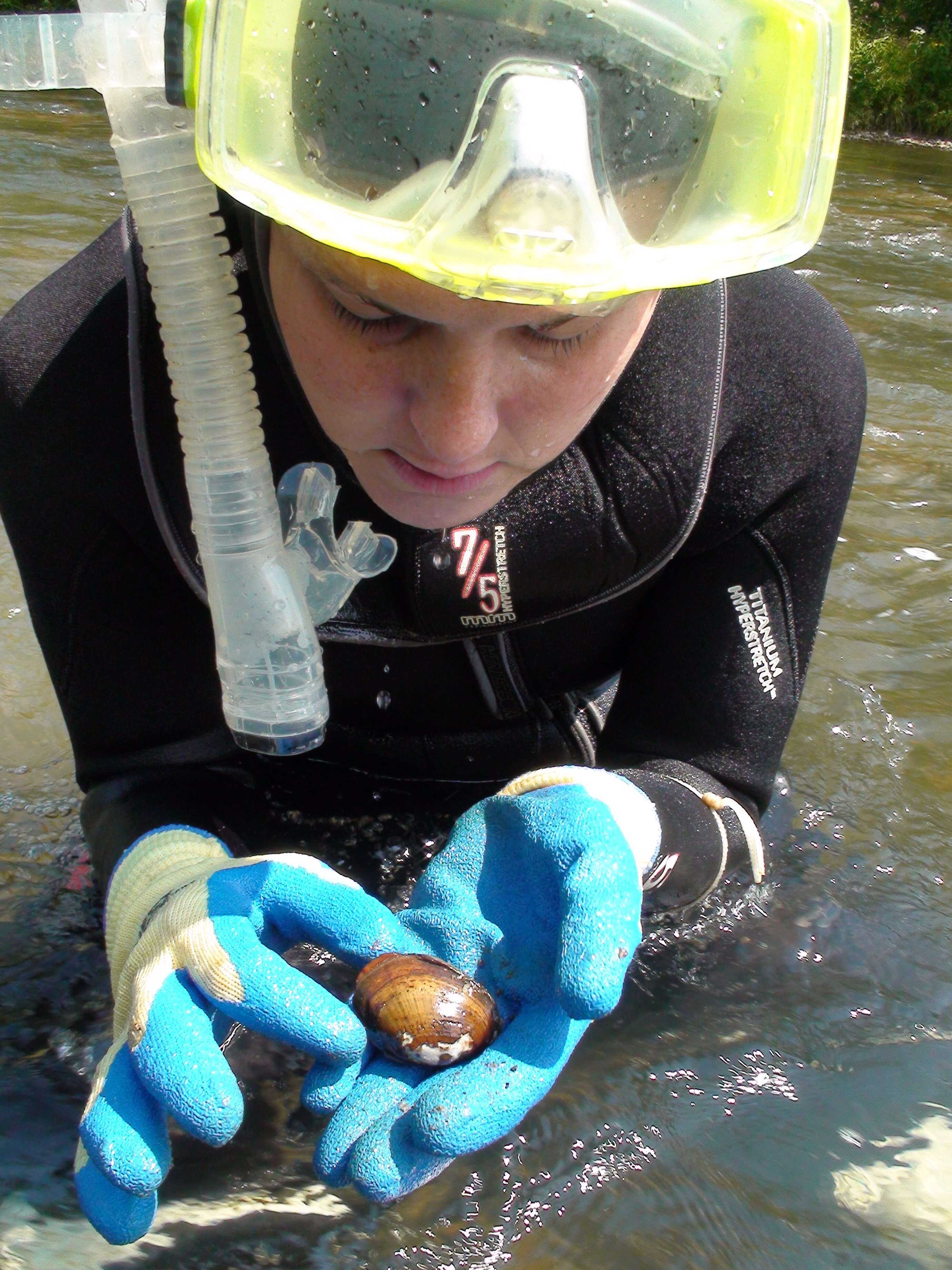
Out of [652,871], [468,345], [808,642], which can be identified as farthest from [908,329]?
[468,345]

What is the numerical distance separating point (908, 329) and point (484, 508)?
5.01 meters

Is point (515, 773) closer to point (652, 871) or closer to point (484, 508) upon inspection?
point (652, 871)

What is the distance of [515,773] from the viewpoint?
240cm

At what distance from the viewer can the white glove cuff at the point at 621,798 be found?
1.68 m

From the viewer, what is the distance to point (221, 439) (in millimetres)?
1400

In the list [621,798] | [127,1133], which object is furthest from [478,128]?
[127,1133]

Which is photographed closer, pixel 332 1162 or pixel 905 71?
pixel 332 1162

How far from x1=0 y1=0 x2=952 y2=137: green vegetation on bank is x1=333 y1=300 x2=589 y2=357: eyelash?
610 inches

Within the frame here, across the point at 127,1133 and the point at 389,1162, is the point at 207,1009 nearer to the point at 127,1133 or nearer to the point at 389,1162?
the point at 127,1133

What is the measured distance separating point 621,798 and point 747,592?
46cm

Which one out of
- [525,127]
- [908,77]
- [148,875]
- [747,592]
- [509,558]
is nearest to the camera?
[525,127]

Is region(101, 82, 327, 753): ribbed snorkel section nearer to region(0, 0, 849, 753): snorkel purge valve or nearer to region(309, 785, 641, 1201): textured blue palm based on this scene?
region(0, 0, 849, 753): snorkel purge valve

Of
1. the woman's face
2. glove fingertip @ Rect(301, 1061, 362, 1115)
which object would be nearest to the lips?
the woman's face

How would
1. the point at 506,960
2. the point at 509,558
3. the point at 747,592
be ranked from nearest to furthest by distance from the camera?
the point at 506,960 → the point at 509,558 → the point at 747,592
